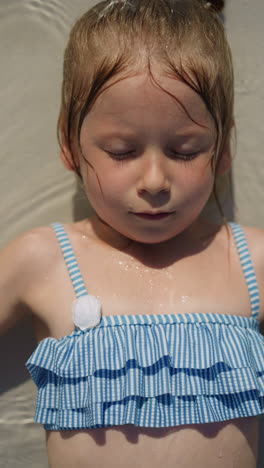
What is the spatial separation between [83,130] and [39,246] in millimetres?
347

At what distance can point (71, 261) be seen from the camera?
153 centimetres

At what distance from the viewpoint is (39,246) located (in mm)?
1542

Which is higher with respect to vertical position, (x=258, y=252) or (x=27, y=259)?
(x=27, y=259)

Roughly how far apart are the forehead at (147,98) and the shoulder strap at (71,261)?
39cm

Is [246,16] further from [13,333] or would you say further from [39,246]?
[13,333]

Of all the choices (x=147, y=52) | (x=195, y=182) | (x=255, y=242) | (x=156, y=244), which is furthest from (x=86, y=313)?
(x=147, y=52)

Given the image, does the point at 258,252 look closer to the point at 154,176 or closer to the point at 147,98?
the point at 154,176

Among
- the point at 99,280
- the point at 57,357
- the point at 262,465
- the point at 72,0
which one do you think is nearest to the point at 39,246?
the point at 99,280

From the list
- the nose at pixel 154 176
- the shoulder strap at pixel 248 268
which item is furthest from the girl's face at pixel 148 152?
the shoulder strap at pixel 248 268

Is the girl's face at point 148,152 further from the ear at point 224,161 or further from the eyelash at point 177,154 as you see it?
the ear at point 224,161

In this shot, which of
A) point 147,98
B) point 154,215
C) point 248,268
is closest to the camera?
point 147,98

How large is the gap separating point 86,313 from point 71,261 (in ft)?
0.54

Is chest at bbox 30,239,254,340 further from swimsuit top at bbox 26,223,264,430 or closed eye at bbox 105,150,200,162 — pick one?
closed eye at bbox 105,150,200,162

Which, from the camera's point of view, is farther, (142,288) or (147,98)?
(142,288)
